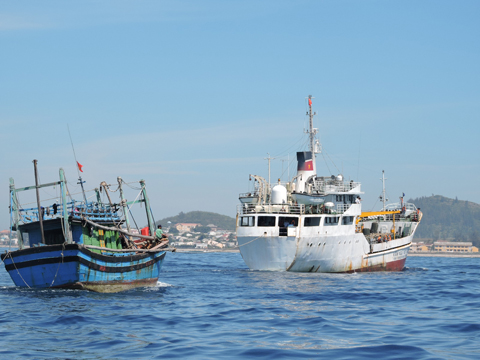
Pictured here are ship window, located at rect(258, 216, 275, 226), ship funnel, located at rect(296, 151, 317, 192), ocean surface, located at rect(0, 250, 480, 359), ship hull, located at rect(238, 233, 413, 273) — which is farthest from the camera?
ship funnel, located at rect(296, 151, 317, 192)

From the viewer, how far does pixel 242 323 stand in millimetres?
24328

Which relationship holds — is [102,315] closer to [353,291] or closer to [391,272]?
[353,291]

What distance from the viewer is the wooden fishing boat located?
3262 cm

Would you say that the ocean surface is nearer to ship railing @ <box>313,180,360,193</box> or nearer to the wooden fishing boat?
the wooden fishing boat

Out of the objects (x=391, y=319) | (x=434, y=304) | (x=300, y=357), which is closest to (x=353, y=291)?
(x=434, y=304)

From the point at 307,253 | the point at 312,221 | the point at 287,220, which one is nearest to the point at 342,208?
the point at 312,221

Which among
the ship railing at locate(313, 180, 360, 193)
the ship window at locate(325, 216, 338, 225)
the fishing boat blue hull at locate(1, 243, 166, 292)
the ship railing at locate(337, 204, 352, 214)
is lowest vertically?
the fishing boat blue hull at locate(1, 243, 166, 292)

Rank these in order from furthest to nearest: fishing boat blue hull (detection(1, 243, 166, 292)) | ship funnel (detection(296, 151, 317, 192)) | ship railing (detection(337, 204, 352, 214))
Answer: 1. ship funnel (detection(296, 151, 317, 192))
2. ship railing (detection(337, 204, 352, 214))
3. fishing boat blue hull (detection(1, 243, 166, 292))

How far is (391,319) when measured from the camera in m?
25.6

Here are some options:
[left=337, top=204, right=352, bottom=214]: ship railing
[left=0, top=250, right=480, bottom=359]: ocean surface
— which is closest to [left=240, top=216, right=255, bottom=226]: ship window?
[left=337, top=204, right=352, bottom=214]: ship railing

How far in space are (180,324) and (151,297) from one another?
352 inches

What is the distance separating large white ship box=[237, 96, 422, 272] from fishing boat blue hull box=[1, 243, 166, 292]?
16.2 meters

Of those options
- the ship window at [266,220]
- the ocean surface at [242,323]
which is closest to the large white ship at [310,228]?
the ship window at [266,220]

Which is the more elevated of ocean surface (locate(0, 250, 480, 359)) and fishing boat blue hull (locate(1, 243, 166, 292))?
fishing boat blue hull (locate(1, 243, 166, 292))
